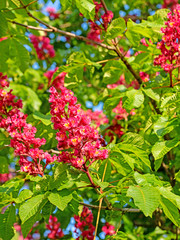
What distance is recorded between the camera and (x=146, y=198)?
150cm

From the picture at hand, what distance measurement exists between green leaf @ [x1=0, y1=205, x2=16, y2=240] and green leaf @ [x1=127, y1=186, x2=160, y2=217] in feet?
2.49

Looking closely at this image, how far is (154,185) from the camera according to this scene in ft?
5.47

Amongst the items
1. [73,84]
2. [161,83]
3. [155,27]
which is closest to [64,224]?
[73,84]

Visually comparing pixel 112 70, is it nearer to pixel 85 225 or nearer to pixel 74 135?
pixel 74 135

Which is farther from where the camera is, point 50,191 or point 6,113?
point 6,113

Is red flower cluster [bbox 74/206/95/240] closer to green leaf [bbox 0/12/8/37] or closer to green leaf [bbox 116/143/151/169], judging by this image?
green leaf [bbox 116/143/151/169]

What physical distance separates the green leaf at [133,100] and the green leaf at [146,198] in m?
0.78

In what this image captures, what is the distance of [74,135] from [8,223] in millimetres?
660

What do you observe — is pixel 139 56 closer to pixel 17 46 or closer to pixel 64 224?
pixel 17 46

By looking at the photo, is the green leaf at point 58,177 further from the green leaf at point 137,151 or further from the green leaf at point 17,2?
the green leaf at point 17,2

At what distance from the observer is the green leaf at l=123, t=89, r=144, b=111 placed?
7.29 feet

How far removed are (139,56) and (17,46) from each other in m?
1.07

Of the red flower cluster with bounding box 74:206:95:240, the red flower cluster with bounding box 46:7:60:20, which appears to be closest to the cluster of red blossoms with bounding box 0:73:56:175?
the red flower cluster with bounding box 74:206:95:240

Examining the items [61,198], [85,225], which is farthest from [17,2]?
[85,225]
